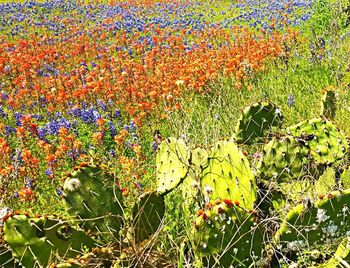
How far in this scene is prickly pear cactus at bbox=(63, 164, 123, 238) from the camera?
2.87m

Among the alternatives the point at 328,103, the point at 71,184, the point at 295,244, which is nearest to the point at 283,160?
the point at 295,244

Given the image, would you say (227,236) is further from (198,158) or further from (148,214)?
(198,158)

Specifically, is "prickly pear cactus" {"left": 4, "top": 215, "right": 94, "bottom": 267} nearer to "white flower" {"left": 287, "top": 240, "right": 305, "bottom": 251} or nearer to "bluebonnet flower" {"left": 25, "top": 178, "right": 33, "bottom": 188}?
"white flower" {"left": 287, "top": 240, "right": 305, "bottom": 251}

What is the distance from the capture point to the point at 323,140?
11.9 ft

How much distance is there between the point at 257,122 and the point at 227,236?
59.8 inches

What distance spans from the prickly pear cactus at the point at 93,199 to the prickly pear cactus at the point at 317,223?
99 centimetres

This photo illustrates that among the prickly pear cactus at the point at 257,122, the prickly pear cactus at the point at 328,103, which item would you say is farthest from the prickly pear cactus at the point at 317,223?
the prickly pear cactus at the point at 328,103

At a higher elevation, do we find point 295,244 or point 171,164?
point 171,164

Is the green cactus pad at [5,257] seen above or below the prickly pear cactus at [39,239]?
below

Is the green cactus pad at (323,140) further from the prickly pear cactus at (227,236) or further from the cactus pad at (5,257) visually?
the cactus pad at (5,257)

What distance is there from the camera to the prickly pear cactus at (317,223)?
2.63 metres

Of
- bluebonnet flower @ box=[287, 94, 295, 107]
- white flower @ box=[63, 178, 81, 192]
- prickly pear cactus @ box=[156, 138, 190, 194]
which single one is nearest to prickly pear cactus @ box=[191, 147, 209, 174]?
prickly pear cactus @ box=[156, 138, 190, 194]

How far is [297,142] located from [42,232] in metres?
1.79

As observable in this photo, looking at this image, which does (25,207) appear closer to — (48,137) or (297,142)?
(48,137)
